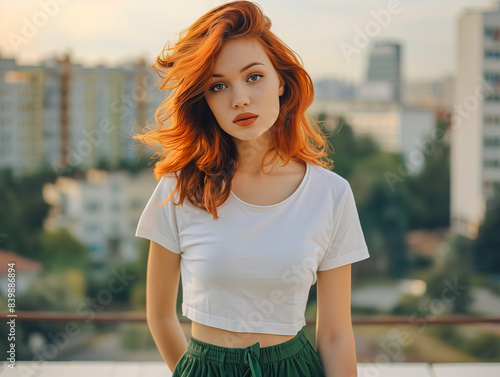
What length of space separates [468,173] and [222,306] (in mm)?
37010

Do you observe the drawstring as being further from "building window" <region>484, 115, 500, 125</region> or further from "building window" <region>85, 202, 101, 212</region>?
"building window" <region>484, 115, 500, 125</region>

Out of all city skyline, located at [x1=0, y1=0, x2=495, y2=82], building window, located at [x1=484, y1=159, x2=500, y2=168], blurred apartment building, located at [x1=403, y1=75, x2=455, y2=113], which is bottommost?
building window, located at [x1=484, y1=159, x2=500, y2=168]

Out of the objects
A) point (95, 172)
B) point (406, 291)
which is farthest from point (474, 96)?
point (95, 172)

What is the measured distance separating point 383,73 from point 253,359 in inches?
1566

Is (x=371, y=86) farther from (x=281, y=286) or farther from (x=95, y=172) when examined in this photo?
(x=281, y=286)

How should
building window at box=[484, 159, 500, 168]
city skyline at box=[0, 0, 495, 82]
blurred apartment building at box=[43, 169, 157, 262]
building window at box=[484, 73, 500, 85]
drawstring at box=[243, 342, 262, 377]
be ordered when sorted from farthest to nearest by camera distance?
city skyline at box=[0, 0, 495, 82] → building window at box=[484, 73, 500, 85] → building window at box=[484, 159, 500, 168] → blurred apartment building at box=[43, 169, 157, 262] → drawstring at box=[243, 342, 262, 377]

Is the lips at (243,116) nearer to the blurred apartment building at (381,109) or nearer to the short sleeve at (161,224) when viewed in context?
the short sleeve at (161,224)

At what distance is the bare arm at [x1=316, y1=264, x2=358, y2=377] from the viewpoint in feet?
3.40

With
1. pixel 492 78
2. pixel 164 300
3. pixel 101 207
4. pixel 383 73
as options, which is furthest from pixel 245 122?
pixel 492 78

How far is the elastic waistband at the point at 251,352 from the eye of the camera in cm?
99

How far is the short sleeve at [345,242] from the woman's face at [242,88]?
20cm

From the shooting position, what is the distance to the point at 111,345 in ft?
107

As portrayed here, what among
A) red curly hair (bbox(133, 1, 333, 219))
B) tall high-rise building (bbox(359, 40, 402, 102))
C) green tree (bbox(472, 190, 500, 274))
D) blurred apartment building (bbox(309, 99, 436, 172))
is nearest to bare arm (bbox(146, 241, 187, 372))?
red curly hair (bbox(133, 1, 333, 219))

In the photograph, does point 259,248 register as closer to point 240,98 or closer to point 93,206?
point 240,98
